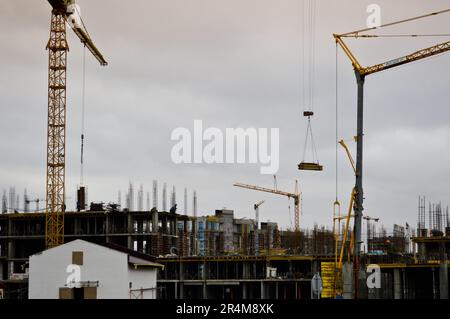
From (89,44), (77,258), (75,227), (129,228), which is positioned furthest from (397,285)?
(89,44)

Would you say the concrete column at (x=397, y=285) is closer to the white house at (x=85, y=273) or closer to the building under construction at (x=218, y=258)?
the building under construction at (x=218, y=258)

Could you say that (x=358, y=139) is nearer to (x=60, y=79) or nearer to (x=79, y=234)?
(x=60, y=79)

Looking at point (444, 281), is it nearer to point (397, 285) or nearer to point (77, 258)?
point (397, 285)

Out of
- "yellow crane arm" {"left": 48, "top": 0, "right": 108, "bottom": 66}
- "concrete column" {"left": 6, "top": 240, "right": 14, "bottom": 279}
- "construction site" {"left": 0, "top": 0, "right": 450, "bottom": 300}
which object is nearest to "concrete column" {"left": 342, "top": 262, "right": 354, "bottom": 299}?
"construction site" {"left": 0, "top": 0, "right": 450, "bottom": 300}

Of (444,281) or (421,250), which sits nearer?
(444,281)

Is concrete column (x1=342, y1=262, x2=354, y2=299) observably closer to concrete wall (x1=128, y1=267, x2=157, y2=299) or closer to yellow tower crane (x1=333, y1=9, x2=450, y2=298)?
yellow tower crane (x1=333, y1=9, x2=450, y2=298)

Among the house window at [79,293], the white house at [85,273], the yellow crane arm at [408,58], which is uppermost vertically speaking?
the yellow crane arm at [408,58]

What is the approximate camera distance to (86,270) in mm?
59500

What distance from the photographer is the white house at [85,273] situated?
194ft

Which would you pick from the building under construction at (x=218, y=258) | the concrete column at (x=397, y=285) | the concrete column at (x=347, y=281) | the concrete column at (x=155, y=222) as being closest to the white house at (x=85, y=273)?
the concrete column at (x=347, y=281)

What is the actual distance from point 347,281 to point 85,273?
106 ft

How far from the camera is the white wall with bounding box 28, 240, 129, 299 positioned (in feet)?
194
